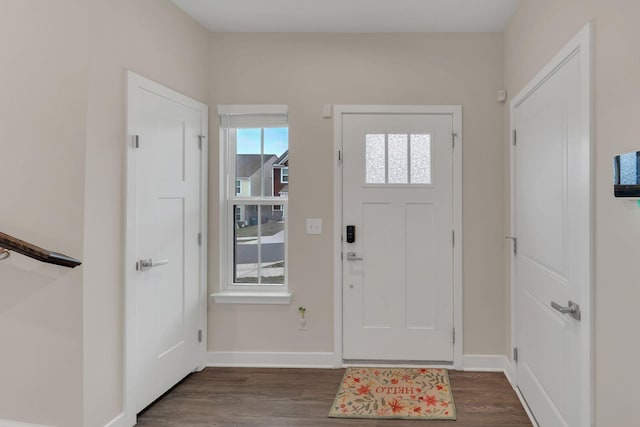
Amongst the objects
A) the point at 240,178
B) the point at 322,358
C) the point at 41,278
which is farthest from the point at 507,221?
the point at 41,278

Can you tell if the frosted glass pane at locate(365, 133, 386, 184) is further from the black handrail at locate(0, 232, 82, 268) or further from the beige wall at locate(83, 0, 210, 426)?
the black handrail at locate(0, 232, 82, 268)

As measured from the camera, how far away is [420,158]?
9.48 feet

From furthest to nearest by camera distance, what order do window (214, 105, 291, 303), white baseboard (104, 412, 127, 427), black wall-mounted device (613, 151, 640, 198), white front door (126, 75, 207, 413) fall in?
window (214, 105, 291, 303) < white front door (126, 75, 207, 413) < white baseboard (104, 412, 127, 427) < black wall-mounted device (613, 151, 640, 198)

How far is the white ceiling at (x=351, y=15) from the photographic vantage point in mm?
2500

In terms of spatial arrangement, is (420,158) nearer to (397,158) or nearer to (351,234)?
(397,158)

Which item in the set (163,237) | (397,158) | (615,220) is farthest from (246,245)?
(615,220)

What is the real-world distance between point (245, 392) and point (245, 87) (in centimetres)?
233

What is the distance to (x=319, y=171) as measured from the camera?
9.64 ft

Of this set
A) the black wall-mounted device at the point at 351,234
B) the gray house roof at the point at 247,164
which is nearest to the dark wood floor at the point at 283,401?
the black wall-mounted device at the point at 351,234

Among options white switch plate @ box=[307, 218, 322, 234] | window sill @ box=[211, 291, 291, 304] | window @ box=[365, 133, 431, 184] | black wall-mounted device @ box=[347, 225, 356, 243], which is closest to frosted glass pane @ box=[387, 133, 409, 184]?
window @ box=[365, 133, 431, 184]

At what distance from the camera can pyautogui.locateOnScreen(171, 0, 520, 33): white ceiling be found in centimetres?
250

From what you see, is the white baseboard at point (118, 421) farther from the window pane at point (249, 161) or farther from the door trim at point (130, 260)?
the window pane at point (249, 161)

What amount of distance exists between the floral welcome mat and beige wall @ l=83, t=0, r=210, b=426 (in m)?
1.34

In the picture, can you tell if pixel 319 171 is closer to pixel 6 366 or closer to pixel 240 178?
pixel 240 178
